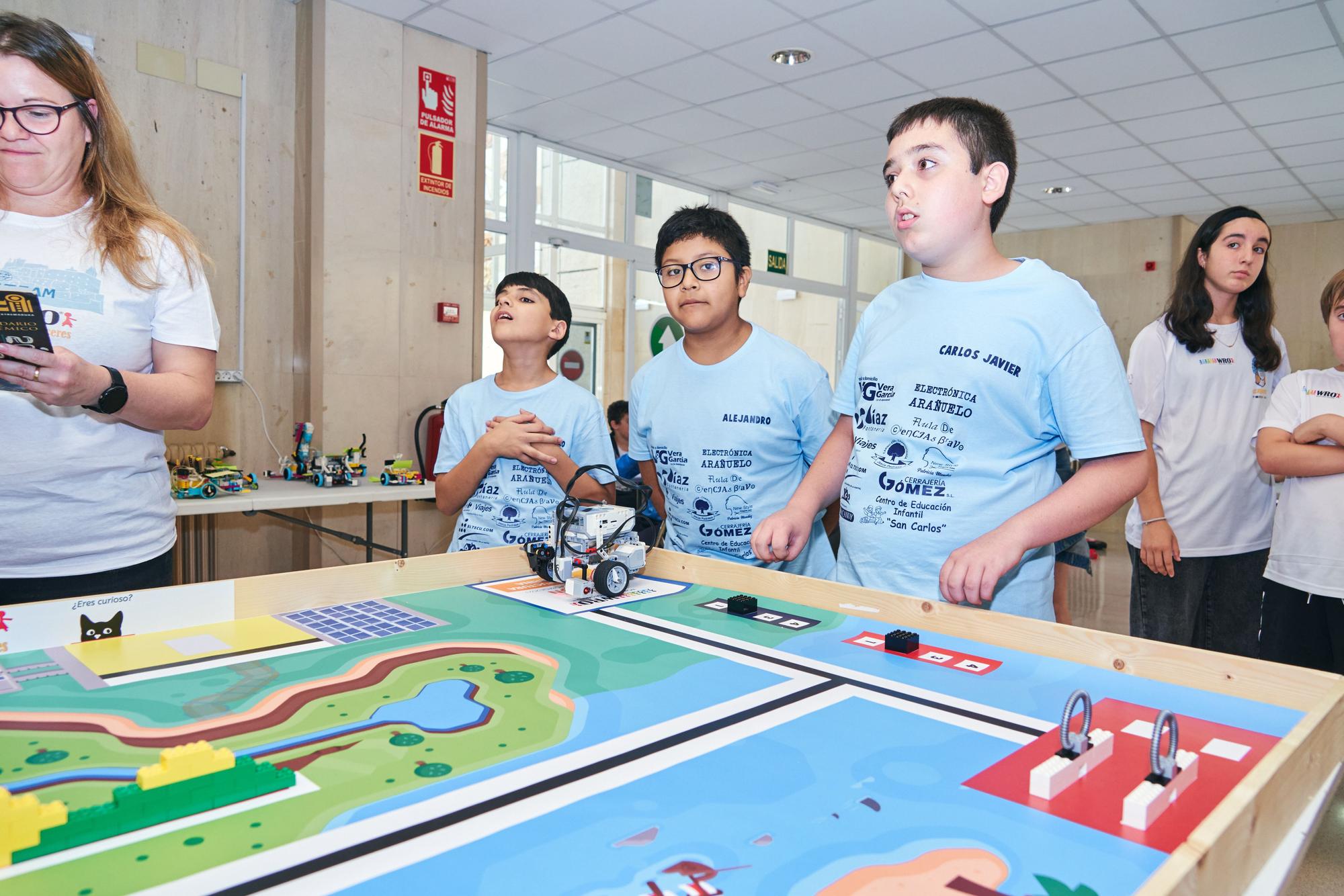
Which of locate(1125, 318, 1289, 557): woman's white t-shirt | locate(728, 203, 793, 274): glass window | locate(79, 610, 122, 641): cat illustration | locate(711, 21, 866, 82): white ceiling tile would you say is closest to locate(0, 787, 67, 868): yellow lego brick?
locate(79, 610, 122, 641): cat illustration

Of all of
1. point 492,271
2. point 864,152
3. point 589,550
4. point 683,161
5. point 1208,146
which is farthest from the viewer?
point 683,161

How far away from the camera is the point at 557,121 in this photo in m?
5.68

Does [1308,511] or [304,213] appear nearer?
[1308,511]

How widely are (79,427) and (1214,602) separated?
2.48m

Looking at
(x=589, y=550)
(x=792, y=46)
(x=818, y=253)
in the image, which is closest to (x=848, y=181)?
(x=818, y=253)

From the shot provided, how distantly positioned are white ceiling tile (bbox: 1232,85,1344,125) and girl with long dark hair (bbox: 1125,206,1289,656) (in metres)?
3.70

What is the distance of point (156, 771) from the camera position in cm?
68

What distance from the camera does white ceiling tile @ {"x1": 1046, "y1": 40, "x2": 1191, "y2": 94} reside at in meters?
4.34

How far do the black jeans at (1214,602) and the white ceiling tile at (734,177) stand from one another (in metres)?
5.18

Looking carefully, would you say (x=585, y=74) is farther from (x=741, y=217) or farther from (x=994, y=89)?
(x=741, y=217)

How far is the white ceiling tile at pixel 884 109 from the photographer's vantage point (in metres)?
5.13

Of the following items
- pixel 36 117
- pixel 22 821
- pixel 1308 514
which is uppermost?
pixel 36 117

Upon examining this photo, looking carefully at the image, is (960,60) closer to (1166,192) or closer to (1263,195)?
(1166,192)

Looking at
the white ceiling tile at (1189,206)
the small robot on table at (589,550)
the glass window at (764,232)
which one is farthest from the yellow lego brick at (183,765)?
the white ceiling tile at (1189,206)
